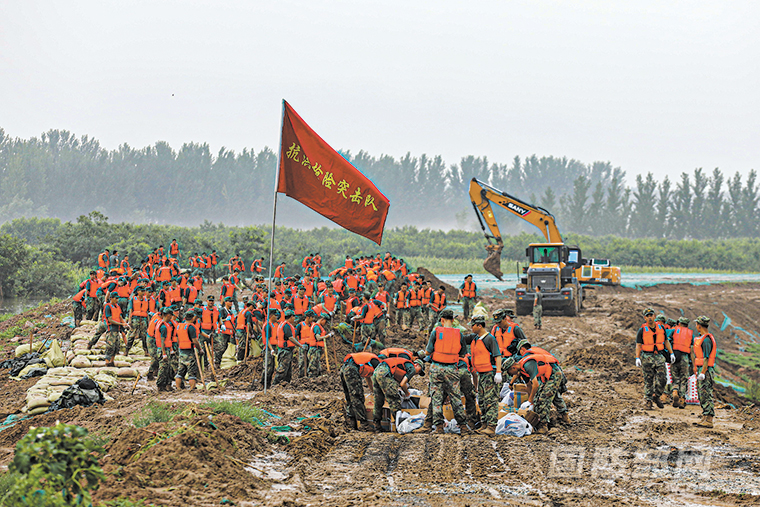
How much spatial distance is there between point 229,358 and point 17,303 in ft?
63.6

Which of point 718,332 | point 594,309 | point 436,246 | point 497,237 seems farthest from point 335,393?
point 436,246

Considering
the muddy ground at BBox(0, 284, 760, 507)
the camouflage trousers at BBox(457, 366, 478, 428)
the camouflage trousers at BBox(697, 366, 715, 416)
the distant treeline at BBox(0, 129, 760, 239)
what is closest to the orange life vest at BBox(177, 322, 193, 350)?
the muddy ground at BBox(0, 284, 760, 507)

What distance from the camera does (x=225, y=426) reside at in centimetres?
719

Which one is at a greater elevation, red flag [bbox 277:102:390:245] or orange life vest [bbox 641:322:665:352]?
red flag [bbox 277:102:390:245]

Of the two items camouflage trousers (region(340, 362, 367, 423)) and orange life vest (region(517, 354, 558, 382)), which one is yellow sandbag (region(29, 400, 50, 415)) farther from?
orange life vest (region(517, 354, 558, 382))

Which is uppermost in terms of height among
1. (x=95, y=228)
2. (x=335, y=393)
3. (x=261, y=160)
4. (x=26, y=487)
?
(x=261, y=160)

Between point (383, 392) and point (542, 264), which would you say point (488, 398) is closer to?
point (383, 392)

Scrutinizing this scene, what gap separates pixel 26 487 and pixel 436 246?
59557 millimetres

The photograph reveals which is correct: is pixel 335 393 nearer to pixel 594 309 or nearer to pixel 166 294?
pixel 166 294

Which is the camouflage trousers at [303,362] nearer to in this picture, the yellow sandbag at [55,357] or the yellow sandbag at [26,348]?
the yellow sandbag at [55,357]

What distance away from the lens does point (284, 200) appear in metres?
99.1

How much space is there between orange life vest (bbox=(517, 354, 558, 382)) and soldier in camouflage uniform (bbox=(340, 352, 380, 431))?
2123 millimetres

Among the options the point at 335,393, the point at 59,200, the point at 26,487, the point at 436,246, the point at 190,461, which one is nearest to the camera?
the point at 26,487

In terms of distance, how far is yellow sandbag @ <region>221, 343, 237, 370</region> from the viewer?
13273mm
